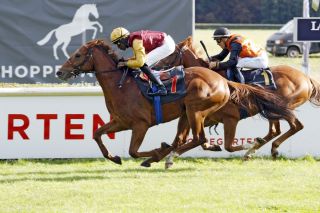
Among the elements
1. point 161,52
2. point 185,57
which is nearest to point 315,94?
point 185,57

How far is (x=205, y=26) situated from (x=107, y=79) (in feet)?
109

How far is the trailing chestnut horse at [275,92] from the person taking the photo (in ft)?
34.1

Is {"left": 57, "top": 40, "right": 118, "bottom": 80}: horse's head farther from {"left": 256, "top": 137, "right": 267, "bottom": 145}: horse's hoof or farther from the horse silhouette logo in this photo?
the horse silhouette logo

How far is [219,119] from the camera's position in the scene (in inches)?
412

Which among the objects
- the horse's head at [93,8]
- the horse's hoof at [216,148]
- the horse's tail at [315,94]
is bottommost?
the horse's hoof at [216,148]

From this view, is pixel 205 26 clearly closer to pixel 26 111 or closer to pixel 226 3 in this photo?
pixel 226 3

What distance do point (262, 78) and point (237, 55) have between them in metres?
0.43

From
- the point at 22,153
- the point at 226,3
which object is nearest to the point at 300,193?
the point at 22,153

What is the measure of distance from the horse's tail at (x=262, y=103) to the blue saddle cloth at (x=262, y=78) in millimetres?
272

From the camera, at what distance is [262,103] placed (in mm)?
10430

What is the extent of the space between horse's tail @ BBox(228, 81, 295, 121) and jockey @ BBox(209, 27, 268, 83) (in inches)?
13.0

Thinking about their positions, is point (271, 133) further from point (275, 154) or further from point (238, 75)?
point (238, 75)

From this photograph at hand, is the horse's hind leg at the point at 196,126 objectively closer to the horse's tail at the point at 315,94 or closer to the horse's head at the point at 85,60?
the horse's head at the point at 85,60

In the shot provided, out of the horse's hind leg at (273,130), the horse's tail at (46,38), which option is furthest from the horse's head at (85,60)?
the horse's tail at (46,38)
